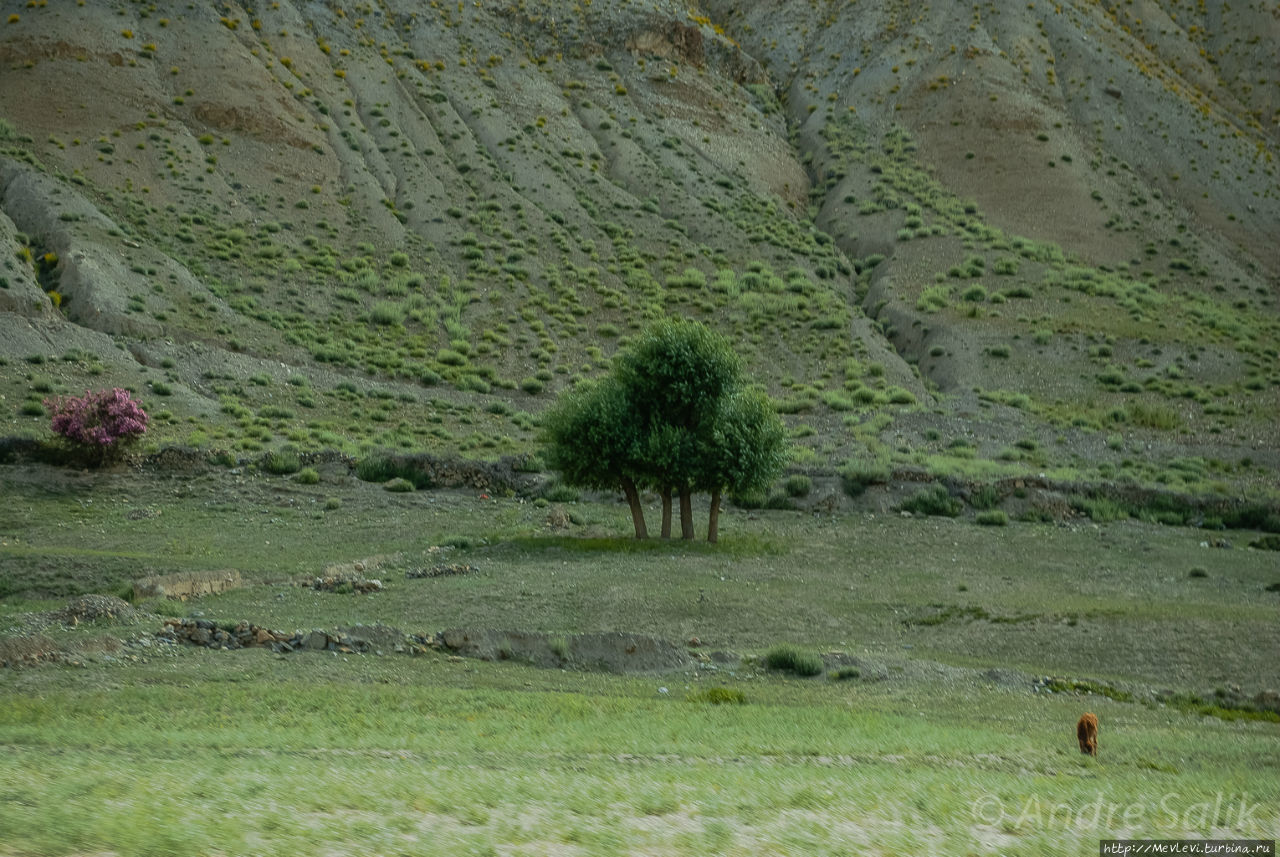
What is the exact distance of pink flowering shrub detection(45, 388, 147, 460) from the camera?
1442 inches

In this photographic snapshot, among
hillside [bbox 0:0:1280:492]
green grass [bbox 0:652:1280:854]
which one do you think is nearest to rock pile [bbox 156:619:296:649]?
green grass [bbox 0:652:1280:854]

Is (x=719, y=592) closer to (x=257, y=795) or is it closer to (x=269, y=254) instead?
(x=257, y=795)

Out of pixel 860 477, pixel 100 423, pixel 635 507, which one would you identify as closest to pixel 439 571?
pixel 635 507

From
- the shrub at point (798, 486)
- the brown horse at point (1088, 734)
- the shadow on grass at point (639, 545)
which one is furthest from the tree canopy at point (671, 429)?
the brown horse at point (1088, 734)

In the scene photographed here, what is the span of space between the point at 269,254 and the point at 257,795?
2266 inches

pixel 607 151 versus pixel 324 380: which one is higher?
pixel 607 151

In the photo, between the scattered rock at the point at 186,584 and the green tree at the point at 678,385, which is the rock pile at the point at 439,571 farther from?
the green tree at the point at 678,385

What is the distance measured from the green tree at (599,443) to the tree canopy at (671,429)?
0.03 m

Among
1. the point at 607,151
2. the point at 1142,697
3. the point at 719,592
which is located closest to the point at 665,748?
the point at 1142,697

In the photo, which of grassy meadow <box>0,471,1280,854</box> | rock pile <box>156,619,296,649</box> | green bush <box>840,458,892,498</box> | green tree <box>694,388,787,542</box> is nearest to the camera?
grassy meadow <box>0,471,1280,854</box>

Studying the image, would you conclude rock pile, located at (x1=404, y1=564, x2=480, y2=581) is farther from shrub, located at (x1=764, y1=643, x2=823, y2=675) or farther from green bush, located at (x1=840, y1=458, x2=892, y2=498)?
green bush, located at (x1=840, y1=458, x2=892, y2=498)

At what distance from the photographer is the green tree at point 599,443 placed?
31781mm

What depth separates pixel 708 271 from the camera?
69.4 m

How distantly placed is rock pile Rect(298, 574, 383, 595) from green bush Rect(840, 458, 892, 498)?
20.5 m
